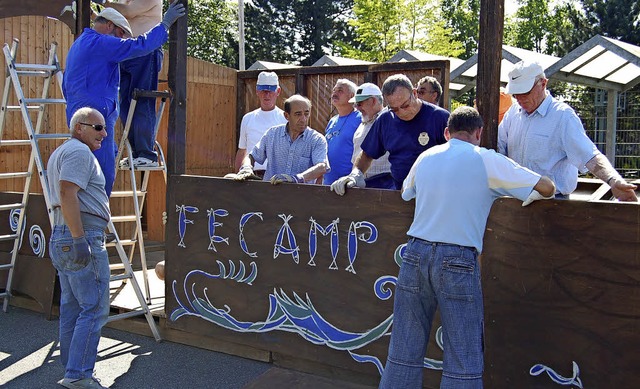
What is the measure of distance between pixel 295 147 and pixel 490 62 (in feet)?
6.08

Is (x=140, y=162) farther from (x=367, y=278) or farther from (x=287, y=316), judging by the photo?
(x=367, y=278)

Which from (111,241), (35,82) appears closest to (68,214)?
(111,241)

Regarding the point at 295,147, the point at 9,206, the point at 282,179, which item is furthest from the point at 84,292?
the point at 9,206

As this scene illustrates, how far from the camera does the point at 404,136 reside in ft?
15.4

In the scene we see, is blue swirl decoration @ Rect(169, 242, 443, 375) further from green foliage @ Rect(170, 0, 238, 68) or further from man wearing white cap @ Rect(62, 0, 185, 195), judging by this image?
green foliage @ Rect(170, 0, 238, 68)

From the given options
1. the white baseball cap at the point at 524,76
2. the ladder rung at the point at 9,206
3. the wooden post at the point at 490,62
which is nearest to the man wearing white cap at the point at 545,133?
the white baseball cap at the point at 524,76

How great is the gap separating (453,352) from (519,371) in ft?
2.40

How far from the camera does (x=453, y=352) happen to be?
3.37 meters

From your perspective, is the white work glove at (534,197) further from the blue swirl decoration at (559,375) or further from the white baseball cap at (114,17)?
the white baseball cap at (114,17)

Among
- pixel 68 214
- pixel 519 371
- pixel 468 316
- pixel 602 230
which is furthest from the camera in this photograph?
pixel 68 214

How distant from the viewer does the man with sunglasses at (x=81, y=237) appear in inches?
171

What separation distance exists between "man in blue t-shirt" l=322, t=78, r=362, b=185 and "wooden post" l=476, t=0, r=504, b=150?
178 centimetres

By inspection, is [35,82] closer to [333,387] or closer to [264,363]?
[264,363]

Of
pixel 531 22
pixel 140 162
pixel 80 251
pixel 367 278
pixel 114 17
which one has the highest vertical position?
pixel 531 22
